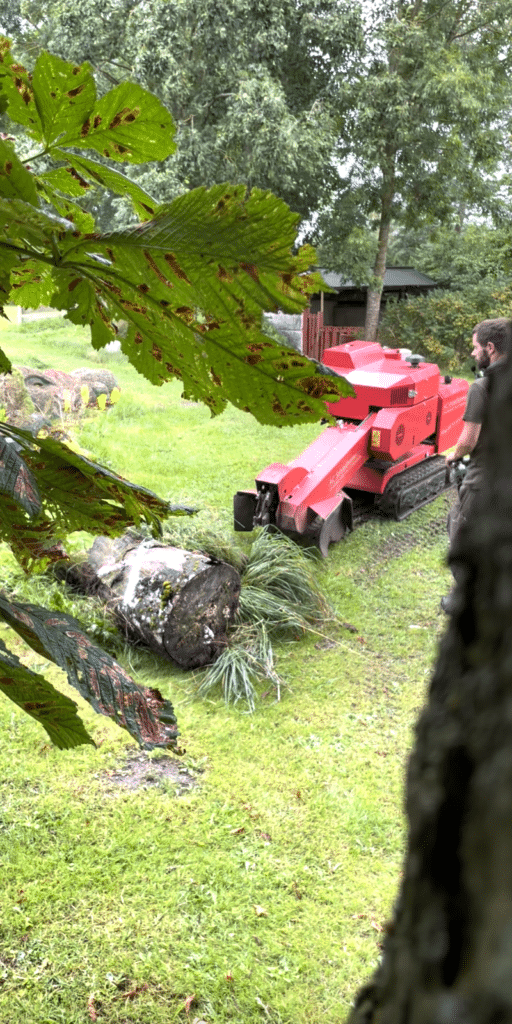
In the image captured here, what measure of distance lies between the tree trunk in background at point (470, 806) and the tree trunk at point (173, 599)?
4113mm

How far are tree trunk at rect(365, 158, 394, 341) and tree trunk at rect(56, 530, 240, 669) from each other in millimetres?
11931

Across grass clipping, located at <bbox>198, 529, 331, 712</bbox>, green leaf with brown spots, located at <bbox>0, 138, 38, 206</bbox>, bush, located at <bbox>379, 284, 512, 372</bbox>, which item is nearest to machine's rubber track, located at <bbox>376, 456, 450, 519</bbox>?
grass clipping, located at <bbox>198, 529, 331, 712</bbox>

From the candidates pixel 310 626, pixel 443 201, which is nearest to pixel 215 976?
pixel 310 626

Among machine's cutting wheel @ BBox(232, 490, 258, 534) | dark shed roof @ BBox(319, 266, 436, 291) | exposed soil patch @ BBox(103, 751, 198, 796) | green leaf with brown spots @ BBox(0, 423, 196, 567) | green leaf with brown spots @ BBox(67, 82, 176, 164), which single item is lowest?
exposed soil patch @ BBox(103, 751, 198, 796)

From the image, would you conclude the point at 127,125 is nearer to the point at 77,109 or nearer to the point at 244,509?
the point at 77,109

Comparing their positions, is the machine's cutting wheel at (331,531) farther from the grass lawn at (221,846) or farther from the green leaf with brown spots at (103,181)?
the green leaf with brown spots at (103,181)

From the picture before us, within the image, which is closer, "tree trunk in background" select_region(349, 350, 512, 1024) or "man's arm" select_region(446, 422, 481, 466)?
"tree trunk in background" select_region(349, 350, 512, 1024)

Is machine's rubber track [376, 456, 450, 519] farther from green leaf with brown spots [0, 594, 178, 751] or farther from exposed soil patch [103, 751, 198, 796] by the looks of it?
green leaf with brown spots [0, 594, 178, 751]

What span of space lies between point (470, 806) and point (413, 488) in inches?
269

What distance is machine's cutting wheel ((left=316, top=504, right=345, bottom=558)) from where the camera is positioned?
228 inches

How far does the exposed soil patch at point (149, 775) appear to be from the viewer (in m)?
3.62

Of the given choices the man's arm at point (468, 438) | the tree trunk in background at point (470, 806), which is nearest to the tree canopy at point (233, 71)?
the man's arm at point (468, 438)

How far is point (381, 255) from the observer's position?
1552cm

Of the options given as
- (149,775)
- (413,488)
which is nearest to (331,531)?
(413,488)
